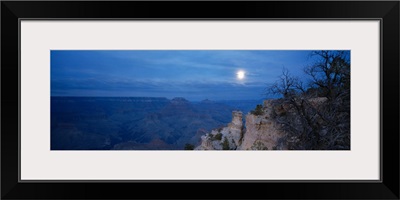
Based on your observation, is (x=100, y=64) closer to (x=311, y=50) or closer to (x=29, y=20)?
(x=29, y=20)

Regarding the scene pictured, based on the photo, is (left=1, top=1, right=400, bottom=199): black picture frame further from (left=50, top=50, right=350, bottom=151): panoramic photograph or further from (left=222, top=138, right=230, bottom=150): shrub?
(left=222, top=138, right=230, bottom=150): shrub

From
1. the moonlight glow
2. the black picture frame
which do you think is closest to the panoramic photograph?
the moonlight glow

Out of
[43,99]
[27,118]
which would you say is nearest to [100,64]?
[43,99]

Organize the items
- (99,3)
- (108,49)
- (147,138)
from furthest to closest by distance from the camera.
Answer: (147,138) < (108,49) < (99,3)

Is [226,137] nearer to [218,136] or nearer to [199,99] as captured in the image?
[218,136]

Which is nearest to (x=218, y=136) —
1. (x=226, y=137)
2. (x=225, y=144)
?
(x=226, y=137)

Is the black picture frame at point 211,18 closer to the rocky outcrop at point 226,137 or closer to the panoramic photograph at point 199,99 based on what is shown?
the panoramic photograph at point 199,99
